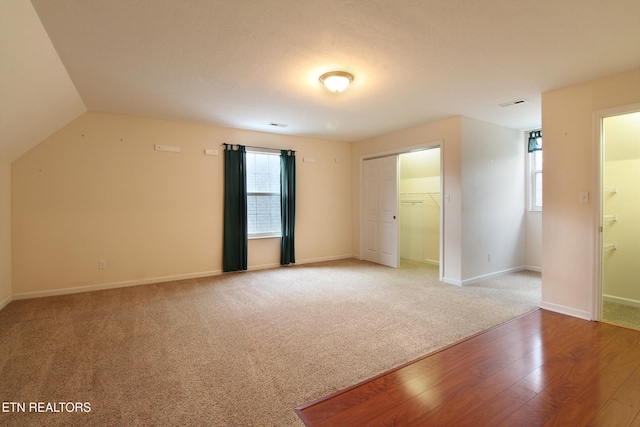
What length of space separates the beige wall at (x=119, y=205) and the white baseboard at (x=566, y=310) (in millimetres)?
4158

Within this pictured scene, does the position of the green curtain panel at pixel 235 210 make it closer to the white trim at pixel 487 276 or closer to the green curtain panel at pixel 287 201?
the green curtain panel at pixel 287 201

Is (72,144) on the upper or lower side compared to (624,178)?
upper

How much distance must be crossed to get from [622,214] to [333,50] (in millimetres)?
4126

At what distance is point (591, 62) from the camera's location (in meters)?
2.72

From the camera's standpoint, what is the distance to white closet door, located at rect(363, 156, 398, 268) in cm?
564

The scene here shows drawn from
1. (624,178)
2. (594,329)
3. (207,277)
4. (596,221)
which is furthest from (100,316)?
(624,178)

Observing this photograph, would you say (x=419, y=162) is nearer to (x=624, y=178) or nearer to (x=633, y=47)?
(x=624, y=178)

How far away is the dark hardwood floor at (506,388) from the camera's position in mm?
1729

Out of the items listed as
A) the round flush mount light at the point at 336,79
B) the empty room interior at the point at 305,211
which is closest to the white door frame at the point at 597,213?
the empty room interior at the point at 305,211

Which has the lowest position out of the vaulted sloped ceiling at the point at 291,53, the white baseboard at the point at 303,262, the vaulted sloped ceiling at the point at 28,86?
the white baseboard at the point at 303,262

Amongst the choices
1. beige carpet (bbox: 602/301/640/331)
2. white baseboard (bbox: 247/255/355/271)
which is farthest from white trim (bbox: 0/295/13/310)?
beige carpet (bbox: 602/301/640/331)

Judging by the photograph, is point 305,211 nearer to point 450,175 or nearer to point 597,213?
point 450,175

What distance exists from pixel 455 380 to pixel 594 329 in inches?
74.9

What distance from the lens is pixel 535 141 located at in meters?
5.26
